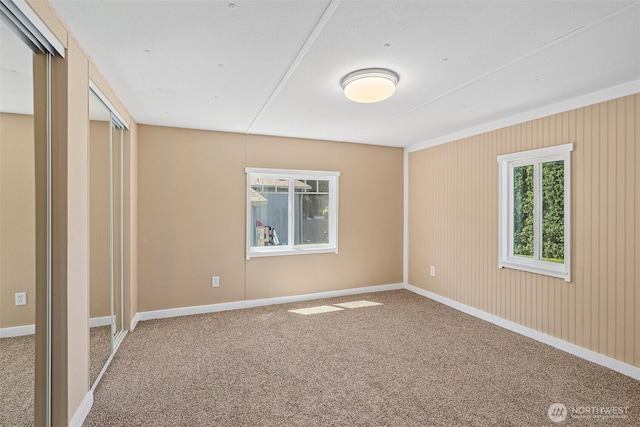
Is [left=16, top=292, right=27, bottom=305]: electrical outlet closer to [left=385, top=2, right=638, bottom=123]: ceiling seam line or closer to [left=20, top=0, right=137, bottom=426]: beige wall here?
[left=20, top=0, right=137, bottom=426]: beige wall

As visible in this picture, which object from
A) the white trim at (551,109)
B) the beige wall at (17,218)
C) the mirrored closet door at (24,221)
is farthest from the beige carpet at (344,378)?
the white trim at (551,109)

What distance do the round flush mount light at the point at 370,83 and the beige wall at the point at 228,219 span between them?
227cm

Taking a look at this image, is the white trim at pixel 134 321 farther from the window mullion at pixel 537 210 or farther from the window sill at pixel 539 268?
the window mullion at pixel 537 210

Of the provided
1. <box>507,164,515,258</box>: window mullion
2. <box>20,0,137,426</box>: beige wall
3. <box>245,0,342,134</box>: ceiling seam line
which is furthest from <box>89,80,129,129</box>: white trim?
<box>507,164,515,258</box>: window mullion

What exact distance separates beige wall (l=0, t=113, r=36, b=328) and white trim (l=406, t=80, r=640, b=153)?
4205 mm

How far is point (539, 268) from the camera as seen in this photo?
3.44m

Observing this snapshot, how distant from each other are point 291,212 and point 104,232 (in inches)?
101

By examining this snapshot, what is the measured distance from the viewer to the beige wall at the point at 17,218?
4.89 ft

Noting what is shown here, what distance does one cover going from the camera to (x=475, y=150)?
419 cm

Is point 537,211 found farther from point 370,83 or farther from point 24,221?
point 24,221

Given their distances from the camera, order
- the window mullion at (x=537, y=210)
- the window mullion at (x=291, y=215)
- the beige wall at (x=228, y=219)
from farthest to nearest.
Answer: the window mullion at (x=291, y=215) → the beige wall at (x=228, y=219) → the window mullion at (x=537, y=210)

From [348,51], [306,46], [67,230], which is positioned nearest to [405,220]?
[348,51]

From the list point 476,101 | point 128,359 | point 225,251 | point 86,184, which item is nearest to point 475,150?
point 476,101

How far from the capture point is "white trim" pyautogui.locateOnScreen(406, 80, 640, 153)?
2.73 meters
